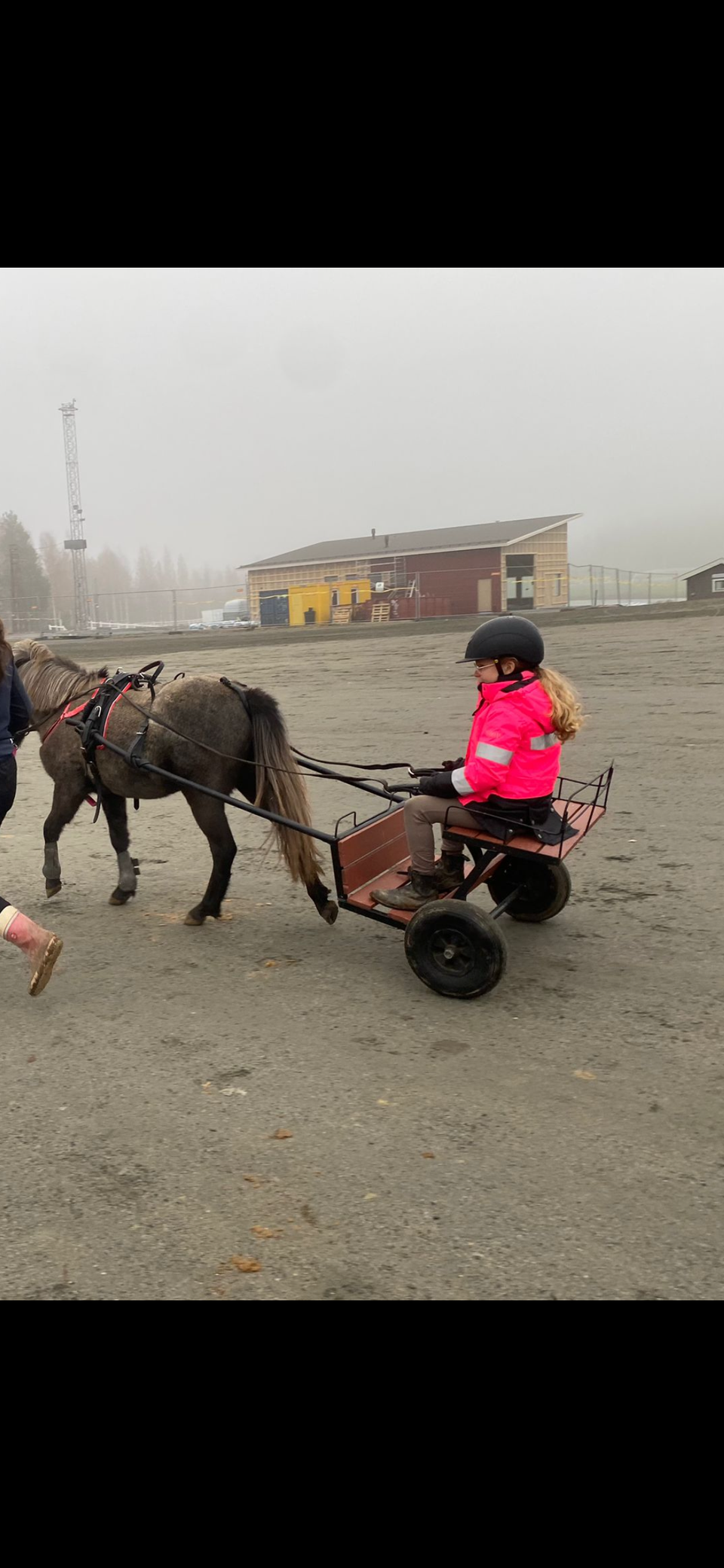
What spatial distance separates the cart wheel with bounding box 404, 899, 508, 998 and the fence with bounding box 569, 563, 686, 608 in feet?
129

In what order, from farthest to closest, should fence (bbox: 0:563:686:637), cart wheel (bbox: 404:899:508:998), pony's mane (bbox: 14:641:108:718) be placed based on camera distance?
fence (bbox: 0:563:686:637)
pony's mane (bbox: 14:641:108:718)
cart wheel (bbox: 404:899:508:998)

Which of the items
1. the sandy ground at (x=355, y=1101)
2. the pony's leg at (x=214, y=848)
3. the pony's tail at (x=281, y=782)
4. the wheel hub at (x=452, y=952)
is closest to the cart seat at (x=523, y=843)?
the wheel hub at (x=452, y=952)

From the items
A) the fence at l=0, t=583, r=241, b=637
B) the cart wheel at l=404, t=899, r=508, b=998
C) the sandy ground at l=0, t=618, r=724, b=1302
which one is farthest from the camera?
the fence at l=0, t=583, r=241, b=637

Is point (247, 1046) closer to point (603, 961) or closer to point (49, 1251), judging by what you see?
point (49, 1251)

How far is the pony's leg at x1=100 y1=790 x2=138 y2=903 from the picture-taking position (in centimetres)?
613

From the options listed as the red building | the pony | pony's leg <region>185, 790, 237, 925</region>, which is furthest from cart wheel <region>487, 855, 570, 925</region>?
the red building

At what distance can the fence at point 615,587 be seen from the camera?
146ft

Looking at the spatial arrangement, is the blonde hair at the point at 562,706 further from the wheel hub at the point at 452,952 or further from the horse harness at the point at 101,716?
the horse harness at the point at 101,716

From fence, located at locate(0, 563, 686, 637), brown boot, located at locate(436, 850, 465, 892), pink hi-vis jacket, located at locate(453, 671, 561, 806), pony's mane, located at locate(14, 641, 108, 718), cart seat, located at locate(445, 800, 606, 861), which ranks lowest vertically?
brown boot, located at locate(436, 850, 465, 892)

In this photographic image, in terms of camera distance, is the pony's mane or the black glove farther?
the pony's mane

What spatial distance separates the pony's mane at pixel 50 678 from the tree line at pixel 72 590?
26.7 feet

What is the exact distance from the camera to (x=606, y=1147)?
3229mm

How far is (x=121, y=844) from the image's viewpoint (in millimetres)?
6297

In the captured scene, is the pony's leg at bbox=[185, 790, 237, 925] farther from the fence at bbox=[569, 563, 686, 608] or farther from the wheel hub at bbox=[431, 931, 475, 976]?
the fence at bbox=[569, 563, 686, 608]
